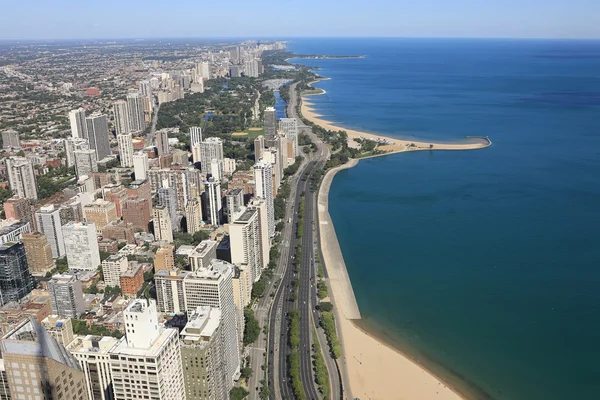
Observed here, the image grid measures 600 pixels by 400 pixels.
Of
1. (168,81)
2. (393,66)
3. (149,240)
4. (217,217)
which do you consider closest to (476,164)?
(217,217)

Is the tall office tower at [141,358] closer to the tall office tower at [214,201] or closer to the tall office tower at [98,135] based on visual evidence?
the tall office tower at [214,201]

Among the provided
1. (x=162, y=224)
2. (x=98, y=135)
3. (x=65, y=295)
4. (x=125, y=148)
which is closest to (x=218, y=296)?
(x=65, y=295)

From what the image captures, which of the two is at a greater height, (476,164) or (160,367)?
(160,367)

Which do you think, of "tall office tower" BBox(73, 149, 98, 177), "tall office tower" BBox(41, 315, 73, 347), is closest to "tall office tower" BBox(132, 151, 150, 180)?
"tall office tower" BBox(73, 149, 98, 177)

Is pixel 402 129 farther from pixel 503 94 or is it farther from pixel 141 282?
pixel 141 282

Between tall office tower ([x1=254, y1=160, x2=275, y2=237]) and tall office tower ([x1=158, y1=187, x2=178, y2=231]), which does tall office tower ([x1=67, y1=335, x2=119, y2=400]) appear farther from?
tall office tower ([x1=158, y1=187, x2=178, y2=231])

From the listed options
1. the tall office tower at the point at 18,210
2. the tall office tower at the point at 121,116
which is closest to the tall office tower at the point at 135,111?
the tall office tower at the point at 121,116
